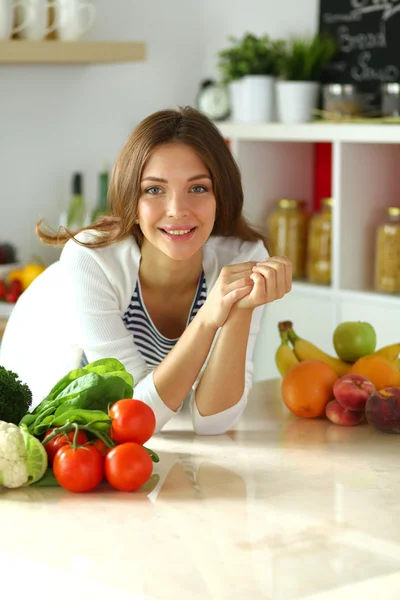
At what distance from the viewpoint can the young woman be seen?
5.45 ft

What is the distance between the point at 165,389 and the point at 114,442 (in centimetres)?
32

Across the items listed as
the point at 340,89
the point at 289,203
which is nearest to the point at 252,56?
the point at 340,89

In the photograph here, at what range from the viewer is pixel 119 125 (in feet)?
12.3

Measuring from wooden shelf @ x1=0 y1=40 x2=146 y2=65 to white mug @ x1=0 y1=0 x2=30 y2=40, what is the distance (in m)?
0.04

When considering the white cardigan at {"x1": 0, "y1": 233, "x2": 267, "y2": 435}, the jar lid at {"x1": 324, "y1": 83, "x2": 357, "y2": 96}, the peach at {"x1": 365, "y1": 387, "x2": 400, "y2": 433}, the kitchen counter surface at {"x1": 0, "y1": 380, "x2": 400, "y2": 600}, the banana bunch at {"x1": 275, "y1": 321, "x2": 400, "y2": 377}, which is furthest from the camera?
the jar lid at {"x1": 324, "y1": 83, "x2": 357, "y2": 96}

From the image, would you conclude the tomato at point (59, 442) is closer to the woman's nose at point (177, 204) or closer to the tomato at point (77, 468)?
the tomato at point (77, 468)

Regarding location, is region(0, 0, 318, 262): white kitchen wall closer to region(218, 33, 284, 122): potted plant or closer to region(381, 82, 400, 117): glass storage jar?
region(218, 33, 284, 122): potted plant

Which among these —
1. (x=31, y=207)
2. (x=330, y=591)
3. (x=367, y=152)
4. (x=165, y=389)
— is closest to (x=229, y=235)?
(x=165, y=389)

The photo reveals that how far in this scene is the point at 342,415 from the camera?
167 cm

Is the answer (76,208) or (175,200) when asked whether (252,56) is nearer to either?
(76,208)

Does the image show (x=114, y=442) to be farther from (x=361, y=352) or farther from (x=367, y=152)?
(x=367, y=152)

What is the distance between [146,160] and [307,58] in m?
1.80

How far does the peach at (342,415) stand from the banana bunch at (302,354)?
0.14m

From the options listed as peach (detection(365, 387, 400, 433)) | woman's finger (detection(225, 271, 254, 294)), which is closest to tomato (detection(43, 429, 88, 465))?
woman's finger (detection(225, 271, 254, 294))
